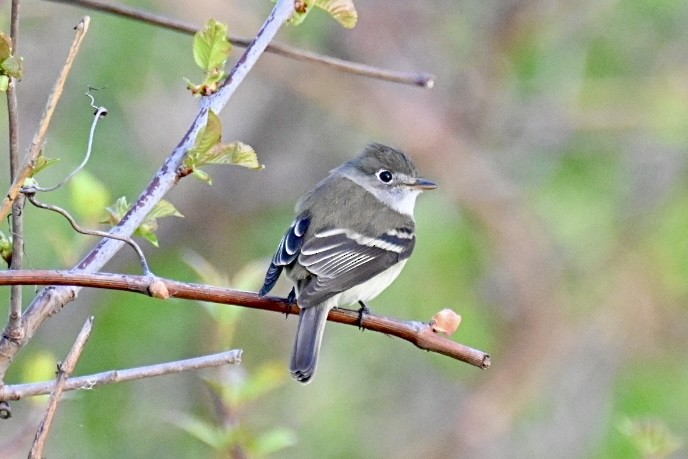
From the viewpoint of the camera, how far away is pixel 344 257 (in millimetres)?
4488

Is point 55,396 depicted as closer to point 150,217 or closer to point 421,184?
point 150,217

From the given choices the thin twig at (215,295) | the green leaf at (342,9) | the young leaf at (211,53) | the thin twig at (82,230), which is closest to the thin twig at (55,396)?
the thin twig at (215,295)

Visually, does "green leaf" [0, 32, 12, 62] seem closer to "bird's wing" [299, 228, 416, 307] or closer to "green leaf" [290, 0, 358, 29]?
"green leaf" [290, 0, 358, 29]

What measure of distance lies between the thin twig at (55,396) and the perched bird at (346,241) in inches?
59.2

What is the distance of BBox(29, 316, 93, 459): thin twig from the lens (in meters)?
1.90

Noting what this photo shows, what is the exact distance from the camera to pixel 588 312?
24.1 ft

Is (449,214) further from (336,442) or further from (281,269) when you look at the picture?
(281,269)

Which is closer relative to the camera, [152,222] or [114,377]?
[114,377]

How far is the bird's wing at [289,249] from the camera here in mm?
4137

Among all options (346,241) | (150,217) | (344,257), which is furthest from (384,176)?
(150,217)

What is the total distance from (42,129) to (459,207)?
17.7 ft

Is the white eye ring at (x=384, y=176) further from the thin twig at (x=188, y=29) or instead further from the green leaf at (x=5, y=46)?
the green leaf at (x=5, y=46)

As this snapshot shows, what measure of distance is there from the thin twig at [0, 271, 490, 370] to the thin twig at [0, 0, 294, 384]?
9.7 inches

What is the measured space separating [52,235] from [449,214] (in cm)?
470
